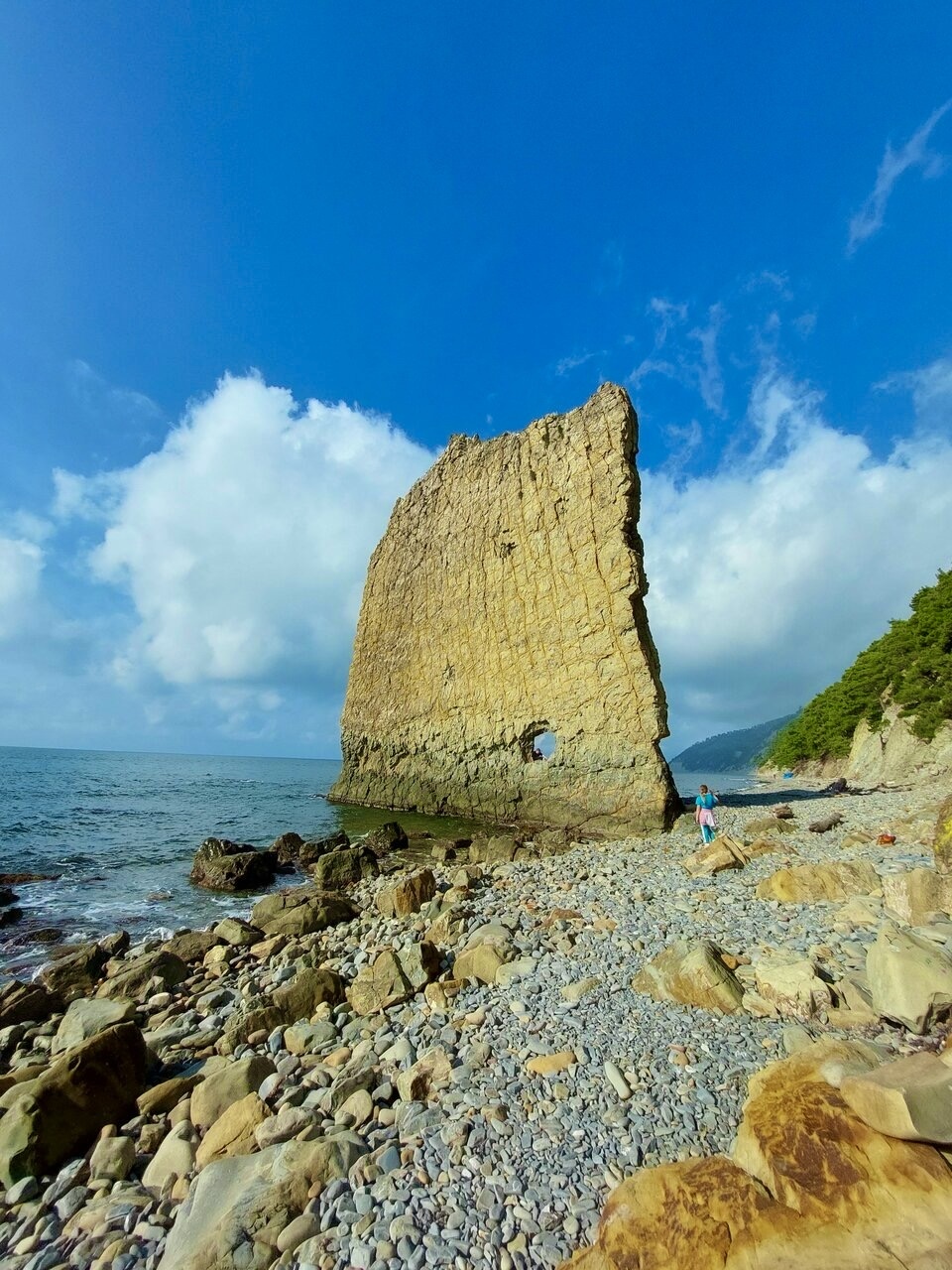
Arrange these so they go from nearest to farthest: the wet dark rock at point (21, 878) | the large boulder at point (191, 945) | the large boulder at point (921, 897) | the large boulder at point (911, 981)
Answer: the large boulder at point (911, 981)
the large boulder at point (921, 897)
the large boulder at point (191, 945)
the wet dark rock at point (21, 878)

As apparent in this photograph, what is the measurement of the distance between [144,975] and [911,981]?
9.51 m

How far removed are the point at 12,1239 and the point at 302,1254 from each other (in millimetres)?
2529

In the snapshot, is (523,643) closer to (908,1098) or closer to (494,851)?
(494,851)

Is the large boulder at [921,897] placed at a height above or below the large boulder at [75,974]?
above

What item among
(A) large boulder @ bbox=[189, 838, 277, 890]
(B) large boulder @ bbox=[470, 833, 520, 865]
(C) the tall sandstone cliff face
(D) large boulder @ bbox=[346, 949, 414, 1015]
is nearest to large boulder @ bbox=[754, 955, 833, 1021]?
(D) large boulder @ bbox=[346, 949, 414, 1015]

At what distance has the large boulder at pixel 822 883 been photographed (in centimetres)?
740

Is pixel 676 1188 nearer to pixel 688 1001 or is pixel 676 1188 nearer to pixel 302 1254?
pixel 302 1254

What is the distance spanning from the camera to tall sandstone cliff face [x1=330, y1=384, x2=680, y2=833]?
22.0 m

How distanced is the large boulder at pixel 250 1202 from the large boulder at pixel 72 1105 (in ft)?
5.35

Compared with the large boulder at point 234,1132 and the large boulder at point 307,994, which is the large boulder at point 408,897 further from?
the large boulder at point 234,1132

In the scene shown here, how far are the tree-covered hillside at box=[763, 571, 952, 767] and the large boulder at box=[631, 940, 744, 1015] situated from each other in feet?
103

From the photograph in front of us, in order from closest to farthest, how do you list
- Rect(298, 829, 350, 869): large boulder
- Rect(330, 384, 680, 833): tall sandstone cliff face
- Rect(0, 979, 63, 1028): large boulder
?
Rect(0, 979, 63, 1028): large boulder
Rect(298, 829, 350, 869): large boulder
Rect(330, 384, 680, 833): tall sandstone cliff face

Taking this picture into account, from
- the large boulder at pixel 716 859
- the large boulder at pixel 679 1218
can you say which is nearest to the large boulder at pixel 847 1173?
the large boulder at pixel 679 1218

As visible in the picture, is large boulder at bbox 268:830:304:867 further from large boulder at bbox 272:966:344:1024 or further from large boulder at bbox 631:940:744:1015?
large boulder at bbox 631:940:744:1015
